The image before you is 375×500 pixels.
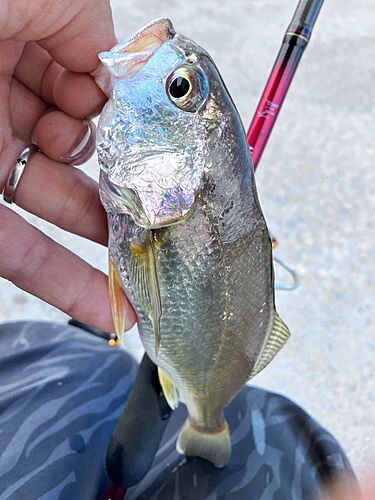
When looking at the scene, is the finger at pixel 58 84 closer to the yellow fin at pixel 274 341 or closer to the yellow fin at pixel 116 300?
the yellow fin at pixel 116 300

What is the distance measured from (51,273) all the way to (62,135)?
0.27m

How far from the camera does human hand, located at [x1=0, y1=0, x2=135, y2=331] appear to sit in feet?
2.39

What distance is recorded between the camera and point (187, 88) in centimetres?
61

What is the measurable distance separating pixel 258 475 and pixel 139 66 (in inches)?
35.7

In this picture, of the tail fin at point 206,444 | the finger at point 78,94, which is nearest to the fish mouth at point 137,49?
the finger at point 78,94

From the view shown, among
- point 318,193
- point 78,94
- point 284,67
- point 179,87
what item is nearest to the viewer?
point 179,87

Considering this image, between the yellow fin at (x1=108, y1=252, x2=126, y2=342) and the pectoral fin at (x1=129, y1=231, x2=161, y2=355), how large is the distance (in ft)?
0.23

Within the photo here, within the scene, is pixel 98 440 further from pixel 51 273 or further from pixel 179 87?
pixel 179 87

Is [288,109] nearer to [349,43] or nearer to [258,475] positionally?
[349,43]

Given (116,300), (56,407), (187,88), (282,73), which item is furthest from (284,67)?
(56,407)

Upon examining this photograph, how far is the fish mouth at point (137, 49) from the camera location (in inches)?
23.2

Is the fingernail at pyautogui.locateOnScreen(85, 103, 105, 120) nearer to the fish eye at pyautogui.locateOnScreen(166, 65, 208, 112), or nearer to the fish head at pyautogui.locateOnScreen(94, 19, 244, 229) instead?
the fish head at pyautogui.locateOnScreen(94, 19, 244, 229)

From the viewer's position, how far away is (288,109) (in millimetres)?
2148

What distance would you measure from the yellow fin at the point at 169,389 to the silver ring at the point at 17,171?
486mm
